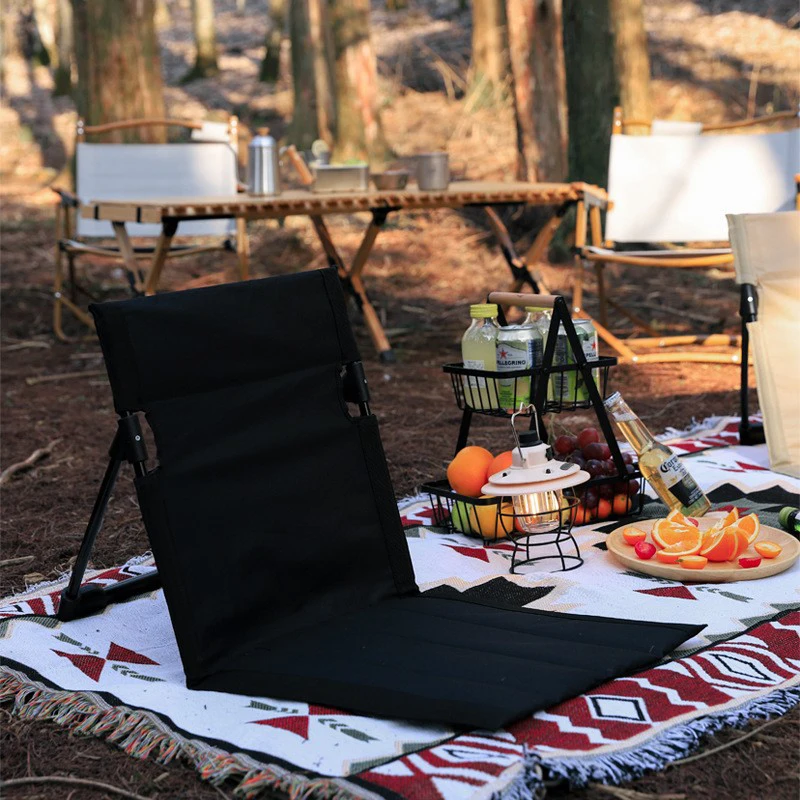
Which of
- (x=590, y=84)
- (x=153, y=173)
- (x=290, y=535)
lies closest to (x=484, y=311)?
(x=290, y=535)

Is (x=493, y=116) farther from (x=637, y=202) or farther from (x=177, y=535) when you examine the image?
(x=177, y=535)

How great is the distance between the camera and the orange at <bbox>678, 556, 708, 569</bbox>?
8.77 ft

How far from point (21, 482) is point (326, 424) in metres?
1.68

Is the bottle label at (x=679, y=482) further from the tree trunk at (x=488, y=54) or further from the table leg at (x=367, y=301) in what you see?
the tree trunk at (x=488, y=54)

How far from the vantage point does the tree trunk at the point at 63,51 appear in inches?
702

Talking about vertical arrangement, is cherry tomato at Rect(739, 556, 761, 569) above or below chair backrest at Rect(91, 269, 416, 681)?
below

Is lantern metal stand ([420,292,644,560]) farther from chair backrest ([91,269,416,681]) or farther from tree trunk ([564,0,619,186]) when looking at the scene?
tree trunk ([564,0,619,186])

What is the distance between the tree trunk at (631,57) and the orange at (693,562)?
15.2 ft

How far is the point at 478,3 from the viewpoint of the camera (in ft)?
39.7

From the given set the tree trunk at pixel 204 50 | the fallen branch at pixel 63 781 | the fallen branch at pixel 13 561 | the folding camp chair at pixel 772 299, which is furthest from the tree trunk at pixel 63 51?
the fallen branch at pixel 63 781

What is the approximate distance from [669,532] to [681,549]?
0.07m

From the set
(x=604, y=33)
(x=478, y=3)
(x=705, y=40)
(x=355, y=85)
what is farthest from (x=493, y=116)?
(x=604, y=33)

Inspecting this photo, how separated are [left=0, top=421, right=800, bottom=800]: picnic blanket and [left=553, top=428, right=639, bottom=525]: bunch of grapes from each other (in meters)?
0.33

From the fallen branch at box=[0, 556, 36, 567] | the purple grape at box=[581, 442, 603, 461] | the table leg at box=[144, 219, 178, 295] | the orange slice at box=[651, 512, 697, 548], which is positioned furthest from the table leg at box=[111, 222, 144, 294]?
the orange slice at box=[651, 512, 697, 548]
